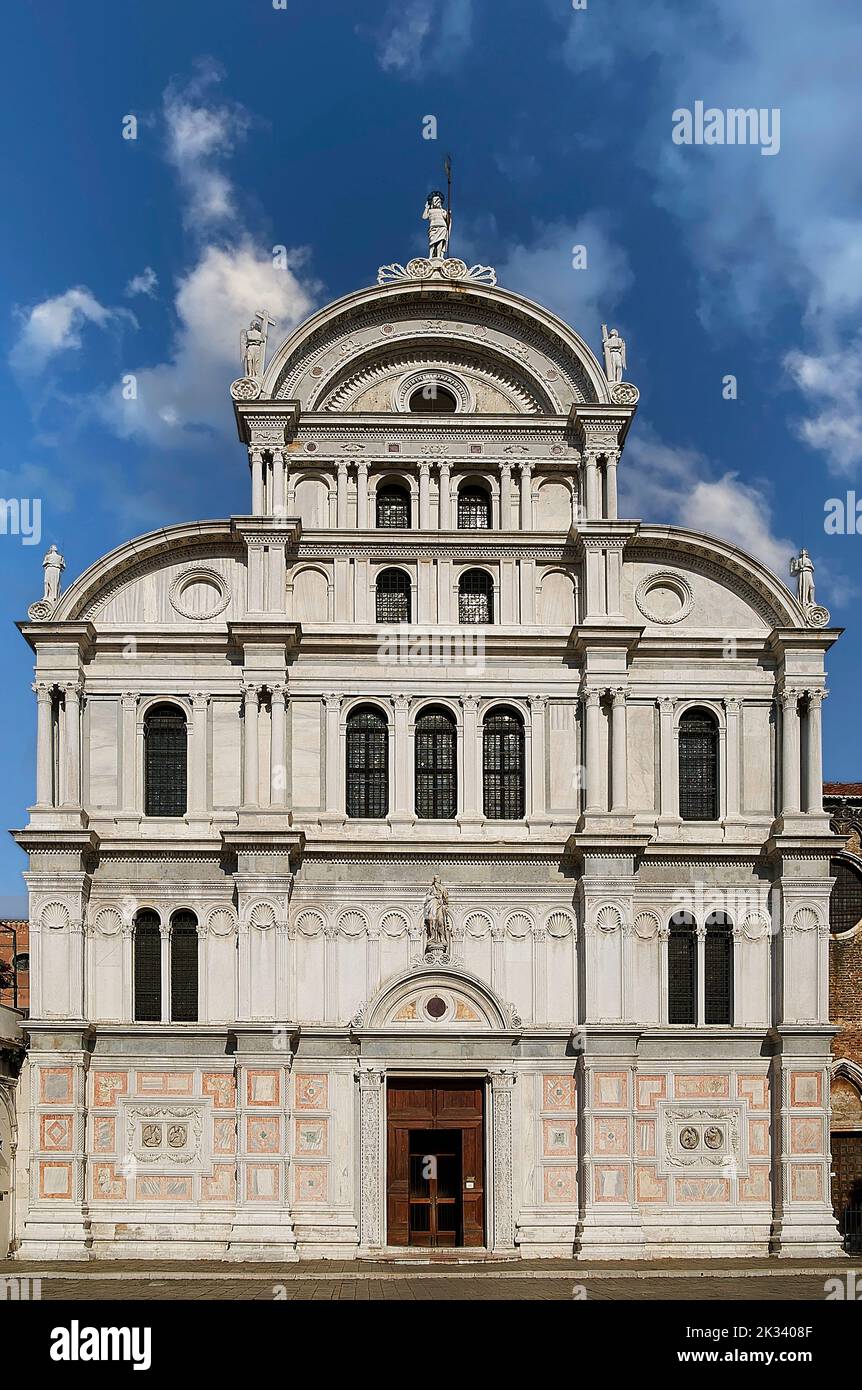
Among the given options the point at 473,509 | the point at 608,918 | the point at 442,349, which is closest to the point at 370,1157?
the point at 608,918

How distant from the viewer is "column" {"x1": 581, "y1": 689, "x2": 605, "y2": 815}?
3634 cm

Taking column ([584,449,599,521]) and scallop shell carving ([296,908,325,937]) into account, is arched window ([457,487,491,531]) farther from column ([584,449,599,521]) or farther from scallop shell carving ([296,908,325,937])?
scallop shell carving ([296,908,325,937])

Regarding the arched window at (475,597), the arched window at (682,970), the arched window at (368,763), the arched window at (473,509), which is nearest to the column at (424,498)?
the arched window at (473,509)

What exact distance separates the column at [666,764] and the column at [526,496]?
4.79 m

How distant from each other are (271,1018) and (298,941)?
1721 millimetres

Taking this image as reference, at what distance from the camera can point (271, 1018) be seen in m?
35.3

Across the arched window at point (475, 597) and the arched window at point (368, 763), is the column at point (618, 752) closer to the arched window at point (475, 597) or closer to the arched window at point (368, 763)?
the arched window at point (475, 597)

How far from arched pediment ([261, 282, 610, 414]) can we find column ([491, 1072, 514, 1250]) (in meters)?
14.5

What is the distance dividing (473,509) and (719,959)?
11.1 m

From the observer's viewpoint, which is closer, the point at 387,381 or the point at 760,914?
the point at 760,914

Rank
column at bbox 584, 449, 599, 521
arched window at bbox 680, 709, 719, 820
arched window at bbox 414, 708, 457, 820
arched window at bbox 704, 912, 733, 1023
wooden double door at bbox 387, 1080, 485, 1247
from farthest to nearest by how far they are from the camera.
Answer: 1. column at bbox 584, 449, 599, 521
2. arched window at bbox 680, 709, 719, 820
3. arched window at bbox 414, 708, 457, 820
4. arched window at bbox 704, 912, 733, 1023
5. wooden double door at bbox 387, 1080, 485, 1247

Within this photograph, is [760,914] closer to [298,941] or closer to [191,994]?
[298,941]

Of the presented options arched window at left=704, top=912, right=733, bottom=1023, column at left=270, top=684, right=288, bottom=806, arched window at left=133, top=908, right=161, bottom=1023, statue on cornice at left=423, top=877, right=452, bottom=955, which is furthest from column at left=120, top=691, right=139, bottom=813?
arched window at left=704, top=912, right=733, bottom=1023

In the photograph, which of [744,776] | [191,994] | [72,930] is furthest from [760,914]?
[72,930]
